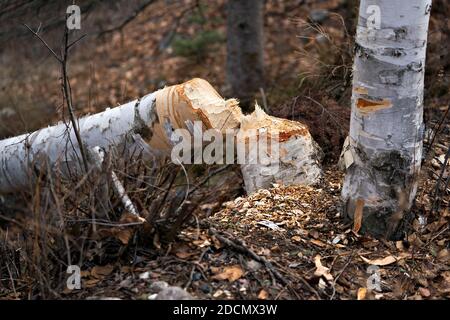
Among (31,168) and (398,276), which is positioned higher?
(31,168)

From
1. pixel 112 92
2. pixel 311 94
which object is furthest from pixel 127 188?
pixel 112 92

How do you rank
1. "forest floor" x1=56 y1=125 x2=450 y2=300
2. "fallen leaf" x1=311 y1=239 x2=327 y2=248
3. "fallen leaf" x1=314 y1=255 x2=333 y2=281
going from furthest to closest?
"fallen leaf" x1=311 y1=239 x2=327 y2=248
"fallen leaf" x1=314 y1=255 x2=333 y2=281
"forest floor" x1=56 y1=125 x2=450 y2=300

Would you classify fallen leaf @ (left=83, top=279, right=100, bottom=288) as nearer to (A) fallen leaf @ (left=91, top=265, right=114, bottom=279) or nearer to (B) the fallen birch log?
(A) fallen leaf @ (left=91, top=265, right=114, bottom=279)

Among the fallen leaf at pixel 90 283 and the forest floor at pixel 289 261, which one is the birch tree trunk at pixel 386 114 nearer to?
the forest floor at pixel 289 261

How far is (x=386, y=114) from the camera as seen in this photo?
9.41 feet

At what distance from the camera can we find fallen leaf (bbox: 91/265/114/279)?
275cm

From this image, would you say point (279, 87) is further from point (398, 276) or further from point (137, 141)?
point (398, 276)

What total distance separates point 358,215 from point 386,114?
57cm

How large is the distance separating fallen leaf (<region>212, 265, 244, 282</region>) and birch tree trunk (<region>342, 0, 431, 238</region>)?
2.45 ft

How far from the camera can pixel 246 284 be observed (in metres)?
2.68

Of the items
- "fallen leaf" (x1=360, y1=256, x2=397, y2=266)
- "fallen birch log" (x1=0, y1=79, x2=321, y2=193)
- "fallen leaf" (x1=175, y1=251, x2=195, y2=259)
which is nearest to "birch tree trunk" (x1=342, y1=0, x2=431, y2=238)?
"fallen leaf" (x1=360, y1=256, x2=397, y2=266)

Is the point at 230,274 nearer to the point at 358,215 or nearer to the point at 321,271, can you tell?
the point at 321,271
